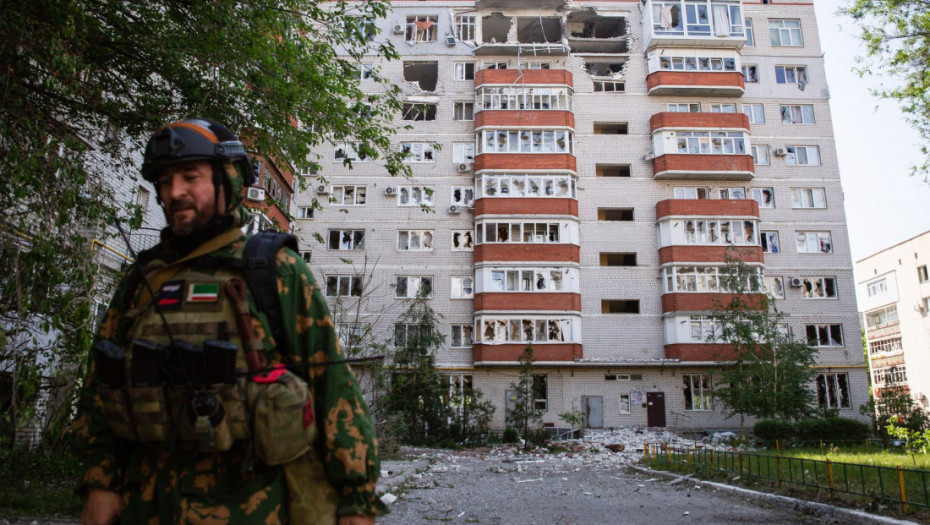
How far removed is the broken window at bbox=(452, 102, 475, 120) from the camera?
112 ft

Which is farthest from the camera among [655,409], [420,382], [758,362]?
[655,409]

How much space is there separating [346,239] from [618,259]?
14556mm

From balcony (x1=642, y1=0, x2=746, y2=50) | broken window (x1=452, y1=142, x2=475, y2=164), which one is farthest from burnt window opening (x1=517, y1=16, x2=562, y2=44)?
broken window (x1=452, y1=142, x2=475, y2=164)

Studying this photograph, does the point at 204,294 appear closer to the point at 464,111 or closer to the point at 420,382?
the point at 420,382

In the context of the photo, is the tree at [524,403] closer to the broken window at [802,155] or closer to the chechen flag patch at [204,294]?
the broken window at [802,155]

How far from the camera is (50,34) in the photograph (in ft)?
18.7

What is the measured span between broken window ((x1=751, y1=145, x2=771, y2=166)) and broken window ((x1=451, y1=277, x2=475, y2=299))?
16.9m

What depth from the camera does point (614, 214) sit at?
110 ft

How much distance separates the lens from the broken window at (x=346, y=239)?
32156mm

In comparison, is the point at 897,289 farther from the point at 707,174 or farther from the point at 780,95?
the point at 707,174

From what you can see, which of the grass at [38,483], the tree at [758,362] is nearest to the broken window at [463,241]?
the tree at [758,362]

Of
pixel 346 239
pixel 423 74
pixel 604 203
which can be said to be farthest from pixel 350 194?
pixel 604 203

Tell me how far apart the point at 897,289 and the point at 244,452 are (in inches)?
2552

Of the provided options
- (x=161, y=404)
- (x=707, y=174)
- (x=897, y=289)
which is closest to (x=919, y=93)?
(x=707, y=174)
